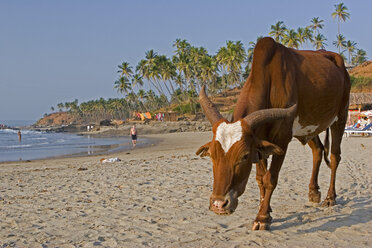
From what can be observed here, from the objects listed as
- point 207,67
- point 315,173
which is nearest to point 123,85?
point 207,67

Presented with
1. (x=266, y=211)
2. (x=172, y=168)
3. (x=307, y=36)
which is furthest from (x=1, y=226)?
(x=307, y=36)

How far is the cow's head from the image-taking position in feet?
13.7

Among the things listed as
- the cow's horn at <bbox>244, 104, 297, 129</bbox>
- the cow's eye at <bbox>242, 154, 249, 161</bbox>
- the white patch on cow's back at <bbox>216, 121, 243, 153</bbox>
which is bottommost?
the cow's eye at <bbox>242, 154, 249, 161</bbox>

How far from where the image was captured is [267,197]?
522 centimetres

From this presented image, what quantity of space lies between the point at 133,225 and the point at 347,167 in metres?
7.27

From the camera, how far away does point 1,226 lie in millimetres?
5699

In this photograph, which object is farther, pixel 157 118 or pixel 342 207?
pixel 157 118

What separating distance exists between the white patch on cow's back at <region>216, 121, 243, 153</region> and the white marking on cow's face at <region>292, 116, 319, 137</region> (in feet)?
5.44

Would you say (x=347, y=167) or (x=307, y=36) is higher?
(x=307, y=36)

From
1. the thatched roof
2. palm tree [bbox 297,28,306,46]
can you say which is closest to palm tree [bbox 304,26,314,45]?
palm tree [bbox 297,28,306,46]

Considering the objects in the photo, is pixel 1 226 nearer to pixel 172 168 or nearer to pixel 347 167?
pixel 172 168

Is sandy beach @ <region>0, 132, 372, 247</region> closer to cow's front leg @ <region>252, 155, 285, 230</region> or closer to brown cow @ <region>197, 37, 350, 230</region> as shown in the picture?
cow's front leg @ <region>252, 155, 285, 230</region>

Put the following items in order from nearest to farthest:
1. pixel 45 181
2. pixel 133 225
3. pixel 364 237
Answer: pixel 364 237
pixel 133 225
pixel 45 181

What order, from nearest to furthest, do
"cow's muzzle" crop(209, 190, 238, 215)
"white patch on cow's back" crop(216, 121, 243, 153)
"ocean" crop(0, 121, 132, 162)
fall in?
"cow's muzzle" crop(209, 190, 238, 215) < "white patch on cow's back" crop(216, 121, 243, 153) < "ocean" crop(0, 121, 132, 162)
